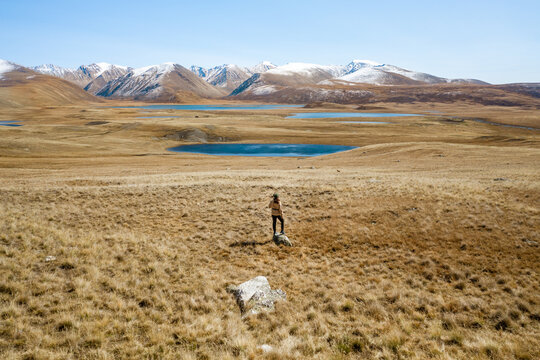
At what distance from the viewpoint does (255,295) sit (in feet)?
36.3

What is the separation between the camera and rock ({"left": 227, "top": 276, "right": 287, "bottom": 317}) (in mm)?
10480

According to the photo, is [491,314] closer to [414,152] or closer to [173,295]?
[173,295]

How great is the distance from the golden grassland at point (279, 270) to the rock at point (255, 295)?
1.16ft

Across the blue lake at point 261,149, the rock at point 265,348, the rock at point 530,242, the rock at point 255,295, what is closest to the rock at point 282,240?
the rock at point 255,295

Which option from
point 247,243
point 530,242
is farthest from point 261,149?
point 530,242

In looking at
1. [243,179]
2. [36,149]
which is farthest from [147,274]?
[36,149]

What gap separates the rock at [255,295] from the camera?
1048 cm

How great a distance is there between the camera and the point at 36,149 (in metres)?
67.8

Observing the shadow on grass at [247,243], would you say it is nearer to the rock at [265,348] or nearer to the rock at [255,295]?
the rock at [255,295]

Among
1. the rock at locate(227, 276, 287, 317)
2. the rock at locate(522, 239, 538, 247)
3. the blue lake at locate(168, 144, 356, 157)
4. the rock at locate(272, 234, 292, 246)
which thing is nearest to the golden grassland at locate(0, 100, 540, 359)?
the rock at locate(522, 239, 538, 247)

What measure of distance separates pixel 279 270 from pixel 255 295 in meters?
3.05

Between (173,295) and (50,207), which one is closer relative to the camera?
(173,295)

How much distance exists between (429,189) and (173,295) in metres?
22.3

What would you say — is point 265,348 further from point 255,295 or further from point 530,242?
point 530,242
